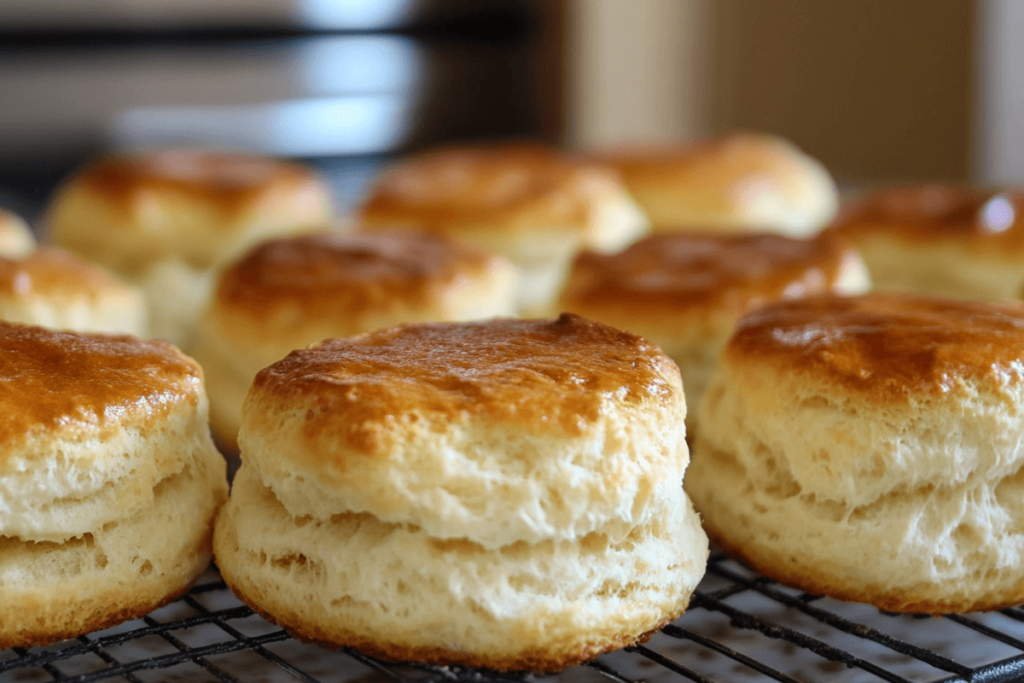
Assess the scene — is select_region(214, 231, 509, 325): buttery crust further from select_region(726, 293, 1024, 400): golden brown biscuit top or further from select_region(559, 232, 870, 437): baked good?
select_region(726, 293, 1024, 400): golden brown biscuit top

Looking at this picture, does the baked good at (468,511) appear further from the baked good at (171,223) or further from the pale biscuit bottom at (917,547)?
the baked good at (171,223)

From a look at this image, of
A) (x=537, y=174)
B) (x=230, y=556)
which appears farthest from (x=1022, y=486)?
(x=537, y=174)

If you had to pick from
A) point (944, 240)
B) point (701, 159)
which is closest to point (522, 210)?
point (701, 159)

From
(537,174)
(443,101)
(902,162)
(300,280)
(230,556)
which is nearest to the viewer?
(230,556)

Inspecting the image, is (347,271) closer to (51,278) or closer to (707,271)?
(51,278)

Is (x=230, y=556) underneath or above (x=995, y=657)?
above

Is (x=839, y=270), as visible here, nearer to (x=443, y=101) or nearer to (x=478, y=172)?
(x=478, y=172)
